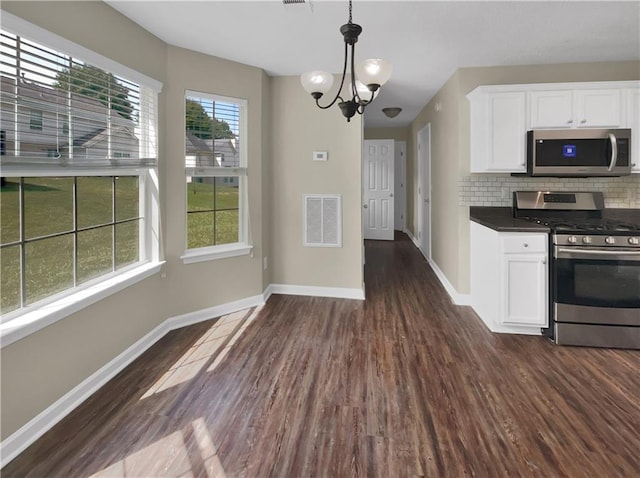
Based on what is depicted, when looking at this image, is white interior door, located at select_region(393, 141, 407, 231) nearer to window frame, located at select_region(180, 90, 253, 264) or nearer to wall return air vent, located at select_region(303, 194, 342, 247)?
wall return air vent, located at select_region(303, 194, 342, 247)

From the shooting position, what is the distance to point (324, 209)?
13.9 feet

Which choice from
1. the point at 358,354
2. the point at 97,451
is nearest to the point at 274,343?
the point at 358,354

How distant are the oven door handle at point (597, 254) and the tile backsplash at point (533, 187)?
38.7 inches

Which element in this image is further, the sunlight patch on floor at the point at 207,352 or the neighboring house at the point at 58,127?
the sunlight patch on floor at the point at 207,352

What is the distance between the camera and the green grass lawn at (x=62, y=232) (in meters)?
1.89

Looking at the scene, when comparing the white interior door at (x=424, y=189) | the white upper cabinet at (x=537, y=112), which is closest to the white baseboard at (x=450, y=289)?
the white interior door at (x=424, y=189)

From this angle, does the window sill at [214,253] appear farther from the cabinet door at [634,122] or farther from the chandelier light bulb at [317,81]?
the cabinet door at [634,122]

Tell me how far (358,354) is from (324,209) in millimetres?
1852

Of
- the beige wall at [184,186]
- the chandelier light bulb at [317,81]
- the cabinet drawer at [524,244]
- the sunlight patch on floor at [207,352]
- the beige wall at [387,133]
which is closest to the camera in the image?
the chandelier light bulb at [317,81]

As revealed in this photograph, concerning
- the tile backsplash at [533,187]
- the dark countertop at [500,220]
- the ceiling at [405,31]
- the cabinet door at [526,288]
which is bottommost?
the cabinet door at [526,288]

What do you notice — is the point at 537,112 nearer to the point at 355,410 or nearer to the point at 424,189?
the point at 424,189

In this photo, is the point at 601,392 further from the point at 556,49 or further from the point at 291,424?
the point at 556,49

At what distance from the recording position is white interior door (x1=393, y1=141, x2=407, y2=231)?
838cm

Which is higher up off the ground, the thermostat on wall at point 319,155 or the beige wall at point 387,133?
the beige wall at point 387,133
